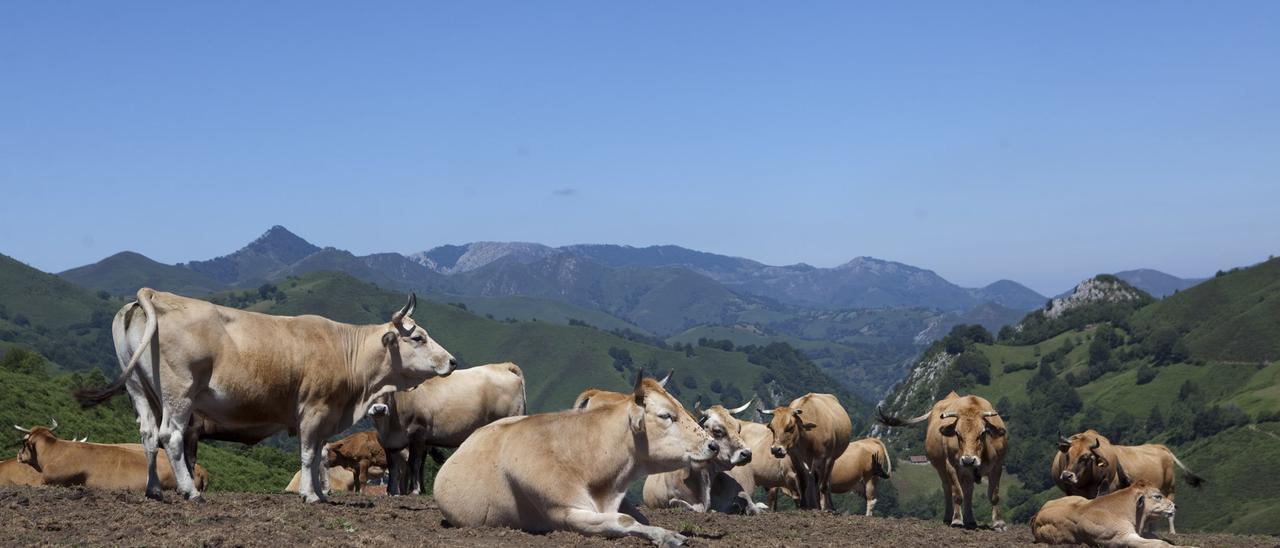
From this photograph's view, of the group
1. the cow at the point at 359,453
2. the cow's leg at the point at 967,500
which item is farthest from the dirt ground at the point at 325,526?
the cow at the point at 359,453

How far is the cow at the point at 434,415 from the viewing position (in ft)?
80.9

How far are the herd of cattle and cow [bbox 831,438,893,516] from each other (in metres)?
7.32

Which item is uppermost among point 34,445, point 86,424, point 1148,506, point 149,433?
point 149,433

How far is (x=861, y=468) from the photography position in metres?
34.6

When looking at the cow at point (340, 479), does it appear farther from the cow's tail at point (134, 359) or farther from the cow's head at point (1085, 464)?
the cow's head at point (1085, 464)

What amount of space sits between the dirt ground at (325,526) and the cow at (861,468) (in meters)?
14.3

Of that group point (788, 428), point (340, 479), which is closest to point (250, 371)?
point (788, 428)

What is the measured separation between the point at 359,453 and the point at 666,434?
16907 millimetres

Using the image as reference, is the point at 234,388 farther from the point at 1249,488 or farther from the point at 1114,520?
the point at 1249,488

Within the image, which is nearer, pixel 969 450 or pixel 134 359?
pixel 134 359

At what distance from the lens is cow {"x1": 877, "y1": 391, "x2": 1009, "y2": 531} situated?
20766mm

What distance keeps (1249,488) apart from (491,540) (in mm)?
157621

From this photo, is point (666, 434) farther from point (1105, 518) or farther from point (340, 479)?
point (340, 479)

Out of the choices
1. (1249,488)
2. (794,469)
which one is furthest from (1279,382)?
(794,469)
